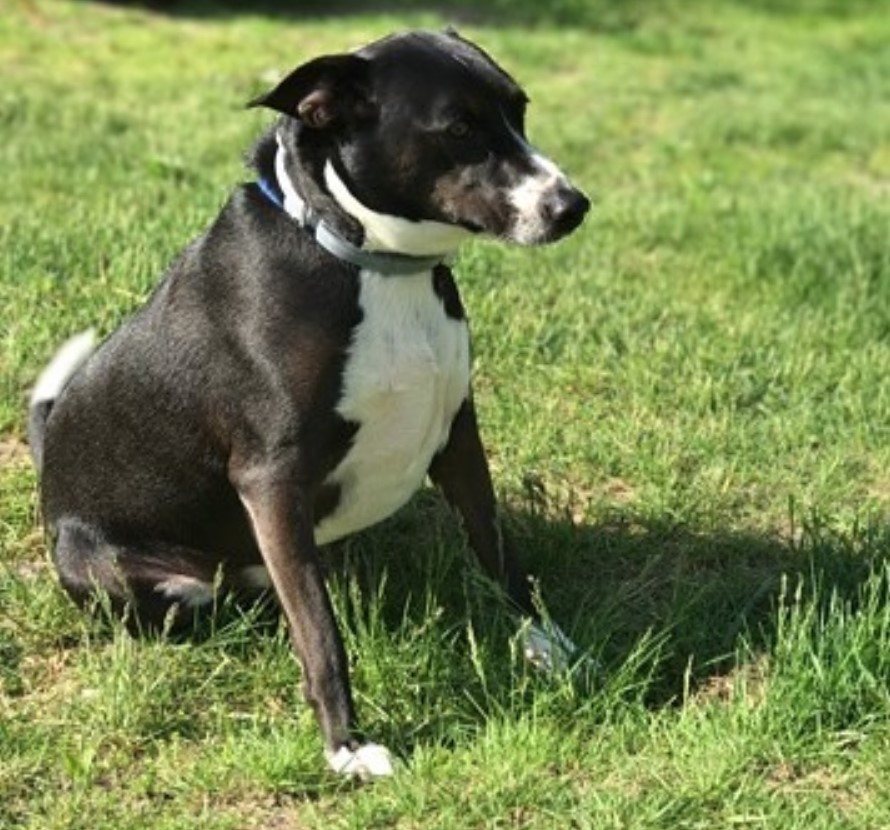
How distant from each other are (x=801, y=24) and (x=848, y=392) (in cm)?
805

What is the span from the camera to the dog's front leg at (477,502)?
3.96 metres

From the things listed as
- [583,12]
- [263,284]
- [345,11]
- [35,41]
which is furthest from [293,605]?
[583,12]

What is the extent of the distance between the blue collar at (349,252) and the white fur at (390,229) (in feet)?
0.06

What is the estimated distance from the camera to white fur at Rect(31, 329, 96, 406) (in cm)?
439

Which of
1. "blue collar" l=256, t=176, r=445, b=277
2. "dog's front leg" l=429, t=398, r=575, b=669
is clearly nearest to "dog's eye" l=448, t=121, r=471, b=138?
"blue collar" l=256, t=176, r=445, b=277

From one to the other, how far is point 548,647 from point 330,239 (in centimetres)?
98

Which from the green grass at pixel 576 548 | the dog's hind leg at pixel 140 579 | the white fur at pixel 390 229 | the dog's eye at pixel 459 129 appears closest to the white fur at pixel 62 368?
the green grass at pixel 576 548

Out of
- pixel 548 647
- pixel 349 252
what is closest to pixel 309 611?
pixel 548 647

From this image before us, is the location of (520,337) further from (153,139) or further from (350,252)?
(153,139)

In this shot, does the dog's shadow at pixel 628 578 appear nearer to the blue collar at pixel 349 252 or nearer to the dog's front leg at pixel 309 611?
the dog's front leg at pixel 309 611

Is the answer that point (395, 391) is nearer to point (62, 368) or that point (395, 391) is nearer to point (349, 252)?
point (349, 252)

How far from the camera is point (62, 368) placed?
4.43m

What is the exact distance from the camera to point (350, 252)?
353 centimetres

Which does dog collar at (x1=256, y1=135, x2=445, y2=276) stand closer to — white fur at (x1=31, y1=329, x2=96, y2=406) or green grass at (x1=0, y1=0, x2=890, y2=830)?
green grass at (x1=0, y1=0, x2=890, y2=830)
